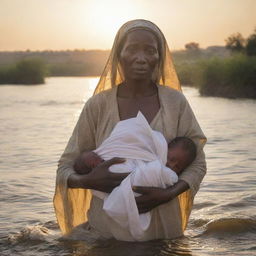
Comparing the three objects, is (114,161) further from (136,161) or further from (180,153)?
(180,153)

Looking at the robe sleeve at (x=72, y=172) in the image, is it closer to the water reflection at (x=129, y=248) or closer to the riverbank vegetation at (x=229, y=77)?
the water reflection at (x=129, y=248)

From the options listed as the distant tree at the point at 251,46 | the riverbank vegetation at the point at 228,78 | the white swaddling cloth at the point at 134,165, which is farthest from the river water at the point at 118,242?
the distant tree at the point at 251,46

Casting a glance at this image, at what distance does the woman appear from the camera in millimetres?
3262

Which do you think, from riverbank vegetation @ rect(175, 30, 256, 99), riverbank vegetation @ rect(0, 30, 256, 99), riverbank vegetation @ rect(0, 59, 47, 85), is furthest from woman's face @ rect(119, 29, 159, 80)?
riverbank vegetation @ rect(0, 59, 47, 85)

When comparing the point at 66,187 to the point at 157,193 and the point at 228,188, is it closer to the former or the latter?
the point at 157,193

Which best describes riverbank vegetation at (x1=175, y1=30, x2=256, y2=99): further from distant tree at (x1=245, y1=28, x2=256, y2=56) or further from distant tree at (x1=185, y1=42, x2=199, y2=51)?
distant tree at (x1=185, y1=42, x2=199, y2=51)

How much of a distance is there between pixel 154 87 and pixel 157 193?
648 mm

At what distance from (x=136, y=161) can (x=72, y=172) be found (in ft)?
1.47

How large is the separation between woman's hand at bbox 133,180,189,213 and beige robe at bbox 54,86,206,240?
99mm

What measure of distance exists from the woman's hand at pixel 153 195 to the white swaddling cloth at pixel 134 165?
0.09 ft

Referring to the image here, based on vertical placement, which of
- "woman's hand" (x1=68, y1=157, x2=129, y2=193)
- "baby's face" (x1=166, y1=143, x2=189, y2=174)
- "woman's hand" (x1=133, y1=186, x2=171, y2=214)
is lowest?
"woman's hand" (x1=133, y1=186, x2=171, y2=214)

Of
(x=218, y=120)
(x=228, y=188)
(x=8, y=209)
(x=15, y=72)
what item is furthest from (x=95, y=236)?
(x=15, y=72)

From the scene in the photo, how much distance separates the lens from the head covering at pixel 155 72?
10.8ft

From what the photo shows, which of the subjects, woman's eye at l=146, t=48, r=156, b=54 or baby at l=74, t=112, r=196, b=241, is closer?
baby at l=74, t=112, r=196, b=241
